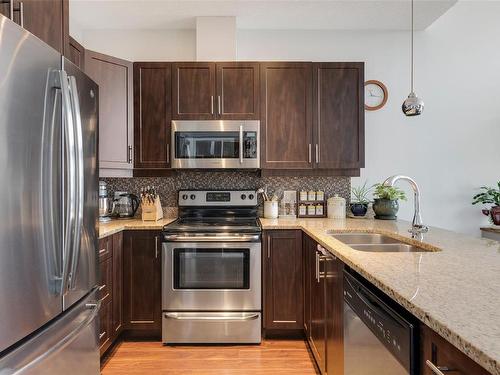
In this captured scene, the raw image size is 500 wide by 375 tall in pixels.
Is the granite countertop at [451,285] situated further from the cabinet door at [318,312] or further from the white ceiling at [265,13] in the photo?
the white ceiling at [265,13]

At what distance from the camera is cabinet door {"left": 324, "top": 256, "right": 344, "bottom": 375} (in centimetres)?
153

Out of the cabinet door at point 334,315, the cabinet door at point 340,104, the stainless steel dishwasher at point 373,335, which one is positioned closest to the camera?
the stainless steel dishwasher at point 373,335

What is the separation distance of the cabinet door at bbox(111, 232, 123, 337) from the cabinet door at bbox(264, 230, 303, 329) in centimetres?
111

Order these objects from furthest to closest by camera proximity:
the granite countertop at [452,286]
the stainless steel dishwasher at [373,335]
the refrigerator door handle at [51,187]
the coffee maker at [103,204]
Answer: the coffee maker at [103,204]
the refrigerator door handle at [51,187]
the stainless steel dishwasher at [373,335]
the granite countertop at [452,286]

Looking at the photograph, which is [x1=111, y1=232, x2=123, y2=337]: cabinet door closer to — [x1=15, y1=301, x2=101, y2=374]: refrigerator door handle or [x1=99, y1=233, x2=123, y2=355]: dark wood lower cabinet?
[x1=99, y1=233, x2=123, y2=355]: dark wood lower cabinet

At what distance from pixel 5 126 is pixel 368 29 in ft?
10.6

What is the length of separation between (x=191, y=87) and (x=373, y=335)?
2.39m

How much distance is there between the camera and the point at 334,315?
1651 mm

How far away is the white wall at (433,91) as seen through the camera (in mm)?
3250

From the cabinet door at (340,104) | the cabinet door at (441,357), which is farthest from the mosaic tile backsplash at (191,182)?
the cabinet door at (441,357)

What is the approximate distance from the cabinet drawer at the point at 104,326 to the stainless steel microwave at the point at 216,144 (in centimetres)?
121

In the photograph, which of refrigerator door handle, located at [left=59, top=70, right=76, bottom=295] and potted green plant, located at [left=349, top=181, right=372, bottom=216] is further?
potted green plant, located at [left=349, top=181, right=372, bottom=216]

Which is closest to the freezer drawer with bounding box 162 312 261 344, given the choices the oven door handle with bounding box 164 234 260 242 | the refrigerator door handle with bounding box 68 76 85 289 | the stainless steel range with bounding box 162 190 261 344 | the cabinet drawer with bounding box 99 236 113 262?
the stainless steel range with bounding box 162 190 261 344

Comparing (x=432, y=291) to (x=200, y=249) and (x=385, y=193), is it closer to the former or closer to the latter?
(x=200, y=249)
